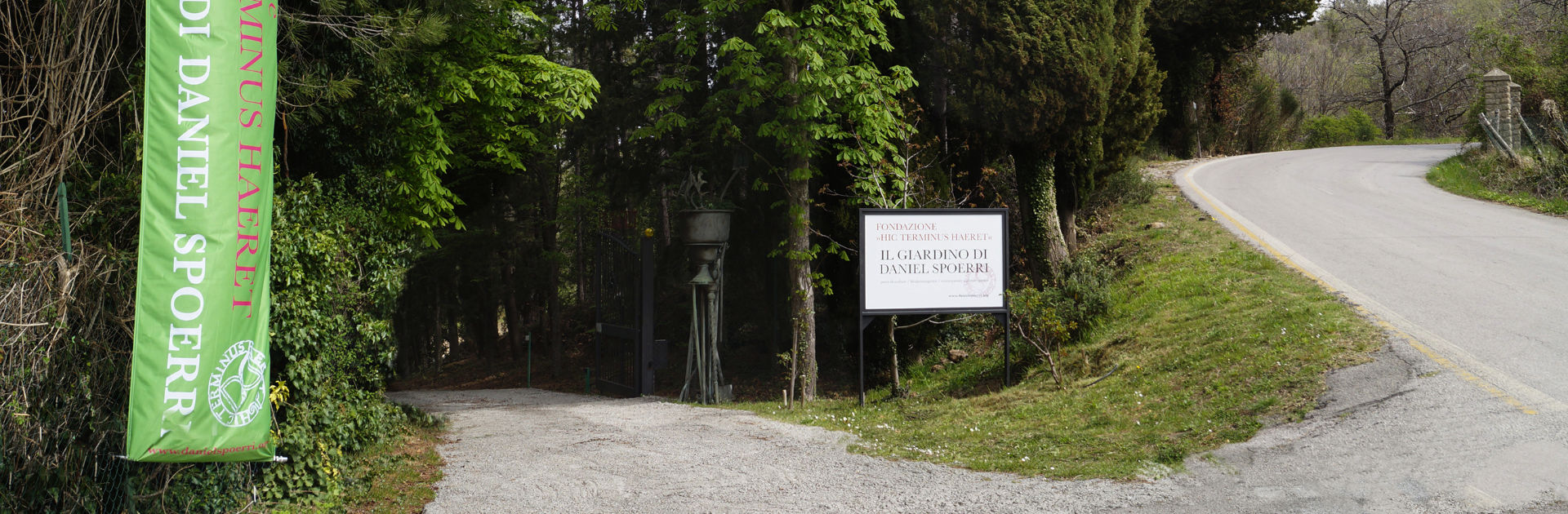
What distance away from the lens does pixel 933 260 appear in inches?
460

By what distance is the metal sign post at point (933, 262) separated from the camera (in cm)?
1151

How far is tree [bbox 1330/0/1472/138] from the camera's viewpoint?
4022cm

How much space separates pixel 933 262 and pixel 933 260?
2 cm

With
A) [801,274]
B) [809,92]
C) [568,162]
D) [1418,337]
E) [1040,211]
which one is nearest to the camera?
[1418,337]

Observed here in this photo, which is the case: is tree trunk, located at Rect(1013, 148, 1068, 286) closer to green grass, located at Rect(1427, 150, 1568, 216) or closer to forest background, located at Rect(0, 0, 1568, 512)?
forest background, located at Rect(0, 0, 1568, 512)

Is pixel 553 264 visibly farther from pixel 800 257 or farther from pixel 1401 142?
pixel 1401 142

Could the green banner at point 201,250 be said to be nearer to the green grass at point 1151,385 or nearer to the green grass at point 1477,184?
the green grass at point 1151,385

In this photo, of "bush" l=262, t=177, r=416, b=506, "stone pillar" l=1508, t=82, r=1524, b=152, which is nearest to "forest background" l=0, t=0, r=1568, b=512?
"bush" l=262, t=177, r=416, b=506

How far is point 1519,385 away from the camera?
736 cm

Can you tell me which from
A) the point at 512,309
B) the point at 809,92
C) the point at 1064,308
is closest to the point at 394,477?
the point at 809,92

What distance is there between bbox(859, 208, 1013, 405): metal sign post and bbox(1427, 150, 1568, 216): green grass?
9893 mm

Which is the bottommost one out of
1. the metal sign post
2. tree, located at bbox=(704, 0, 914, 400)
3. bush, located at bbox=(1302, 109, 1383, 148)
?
the metal sign post

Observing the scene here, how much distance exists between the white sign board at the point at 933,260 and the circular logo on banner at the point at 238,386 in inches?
278

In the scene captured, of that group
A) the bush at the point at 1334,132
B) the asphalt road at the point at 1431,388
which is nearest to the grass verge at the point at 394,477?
the asphalt road at the point at 1431,388
